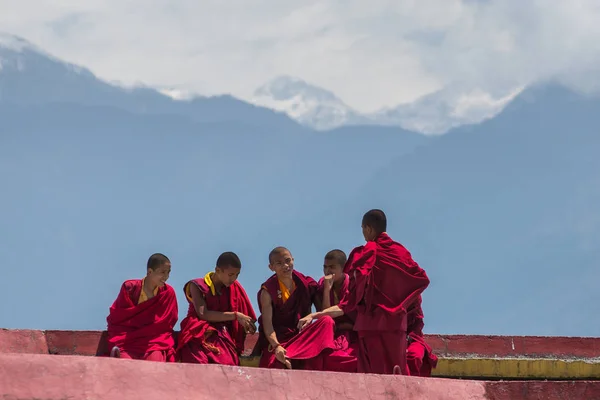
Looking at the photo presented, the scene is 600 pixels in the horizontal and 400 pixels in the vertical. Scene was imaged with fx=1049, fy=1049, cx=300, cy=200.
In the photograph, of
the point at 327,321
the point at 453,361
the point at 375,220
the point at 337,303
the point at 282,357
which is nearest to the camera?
the point at 375,220

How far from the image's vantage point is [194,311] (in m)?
9.23

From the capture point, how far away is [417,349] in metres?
8.87

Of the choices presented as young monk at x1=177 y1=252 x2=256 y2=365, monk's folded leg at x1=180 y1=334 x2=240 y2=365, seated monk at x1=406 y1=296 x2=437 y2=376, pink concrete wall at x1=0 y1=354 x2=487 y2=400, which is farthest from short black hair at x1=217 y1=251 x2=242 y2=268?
pink concrete wall at x1=0 y1=354 x2=487 y2=400

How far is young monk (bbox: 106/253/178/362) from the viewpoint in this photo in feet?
29.5

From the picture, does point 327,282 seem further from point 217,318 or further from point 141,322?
point 141,322

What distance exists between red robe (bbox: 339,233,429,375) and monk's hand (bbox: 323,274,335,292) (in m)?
1.11

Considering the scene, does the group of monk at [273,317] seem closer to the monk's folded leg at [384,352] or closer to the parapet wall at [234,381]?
the monk's folded leg at [384,352]

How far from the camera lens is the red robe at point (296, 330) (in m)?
8.84

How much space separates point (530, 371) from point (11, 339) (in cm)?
466

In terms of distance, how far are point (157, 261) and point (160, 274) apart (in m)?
0.12

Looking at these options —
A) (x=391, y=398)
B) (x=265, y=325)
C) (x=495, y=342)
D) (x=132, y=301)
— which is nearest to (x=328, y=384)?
(x=391, y=398)

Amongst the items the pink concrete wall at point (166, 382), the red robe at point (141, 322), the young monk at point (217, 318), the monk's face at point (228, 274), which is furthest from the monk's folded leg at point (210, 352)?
the pink concrete wall at point (166, 382)

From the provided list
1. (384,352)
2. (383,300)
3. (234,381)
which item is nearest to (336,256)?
(383,300)

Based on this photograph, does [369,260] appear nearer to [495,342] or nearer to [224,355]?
[224,355]
